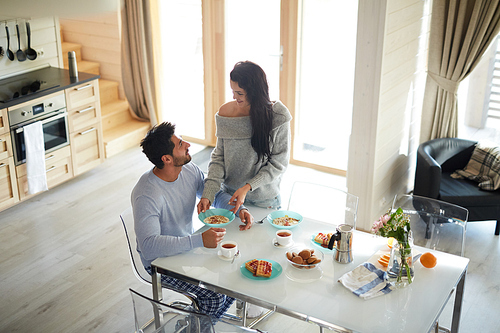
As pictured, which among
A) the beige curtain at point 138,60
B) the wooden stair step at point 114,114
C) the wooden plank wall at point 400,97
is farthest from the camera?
the wooden stair step at point 114,114

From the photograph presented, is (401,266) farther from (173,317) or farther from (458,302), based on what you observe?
(173,317)

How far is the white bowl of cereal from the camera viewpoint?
217cm

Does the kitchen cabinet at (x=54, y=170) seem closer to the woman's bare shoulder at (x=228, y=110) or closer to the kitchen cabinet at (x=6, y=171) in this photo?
the kitchen cabinet at (x=6, y=171)

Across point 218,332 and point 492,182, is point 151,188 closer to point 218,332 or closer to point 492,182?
point 218,332

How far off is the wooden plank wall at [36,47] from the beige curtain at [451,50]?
3.21 metres

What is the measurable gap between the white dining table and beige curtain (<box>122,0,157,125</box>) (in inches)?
132

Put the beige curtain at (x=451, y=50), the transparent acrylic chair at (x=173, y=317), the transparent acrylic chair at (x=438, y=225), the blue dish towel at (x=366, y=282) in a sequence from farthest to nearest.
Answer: the beige curtain at (x=451, y=50) < the transparent acrylic chair at (x=438, y=225) < the blue dish towel at (x=366, y=282) < the transparent acrylic chair at (x=173, y=317)

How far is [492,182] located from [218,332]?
2.55 m

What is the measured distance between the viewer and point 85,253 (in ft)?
11.9

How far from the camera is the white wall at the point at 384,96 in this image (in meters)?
3.39

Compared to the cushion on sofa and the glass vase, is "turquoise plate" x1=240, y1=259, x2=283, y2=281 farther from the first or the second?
the cushion on sofa

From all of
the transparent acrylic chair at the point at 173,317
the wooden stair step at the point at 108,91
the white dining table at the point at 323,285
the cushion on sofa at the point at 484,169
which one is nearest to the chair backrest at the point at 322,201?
the white dining table at the point at 323,285

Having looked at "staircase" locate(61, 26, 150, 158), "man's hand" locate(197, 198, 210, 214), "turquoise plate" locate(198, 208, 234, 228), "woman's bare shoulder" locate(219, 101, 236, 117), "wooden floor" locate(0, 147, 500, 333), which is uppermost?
"woman's bare shoulder" locate(219, 101, 236, 117)

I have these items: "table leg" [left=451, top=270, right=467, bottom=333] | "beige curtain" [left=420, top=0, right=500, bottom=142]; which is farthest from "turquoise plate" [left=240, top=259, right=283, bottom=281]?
"beige curtain" [left=420, top=0, right=500, bottom=142]
